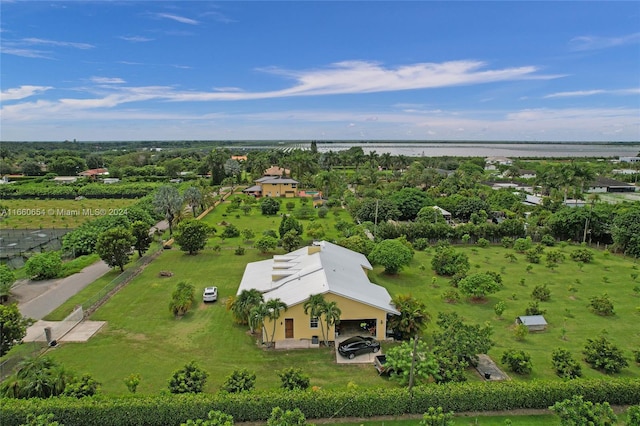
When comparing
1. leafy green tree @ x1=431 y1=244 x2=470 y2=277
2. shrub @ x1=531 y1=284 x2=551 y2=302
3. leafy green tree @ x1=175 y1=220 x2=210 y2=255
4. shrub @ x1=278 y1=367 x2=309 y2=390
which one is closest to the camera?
shrub @ x1=278 y1=367 x2=309 y2=390

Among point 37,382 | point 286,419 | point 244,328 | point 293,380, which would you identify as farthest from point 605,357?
point 37,382

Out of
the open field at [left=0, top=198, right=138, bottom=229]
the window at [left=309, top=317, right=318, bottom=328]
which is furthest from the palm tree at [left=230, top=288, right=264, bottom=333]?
the open field at [left=0, top=198, right=138, bottom=229]

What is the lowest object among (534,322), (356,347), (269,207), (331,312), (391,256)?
(534,322)

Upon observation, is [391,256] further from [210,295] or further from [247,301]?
[247,301]

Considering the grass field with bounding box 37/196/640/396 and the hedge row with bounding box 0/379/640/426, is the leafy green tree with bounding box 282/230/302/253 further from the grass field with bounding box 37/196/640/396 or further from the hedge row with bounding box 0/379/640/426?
the hedge row with bounding box 0/379/640/426

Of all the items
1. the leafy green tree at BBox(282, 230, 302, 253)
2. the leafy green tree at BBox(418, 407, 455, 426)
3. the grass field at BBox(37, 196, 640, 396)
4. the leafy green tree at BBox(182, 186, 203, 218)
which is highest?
the leafy green tree at BBox(182, 186, 203, 218)

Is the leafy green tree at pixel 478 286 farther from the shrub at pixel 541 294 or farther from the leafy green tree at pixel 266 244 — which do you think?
the leafy green tree at pixel 266 244
